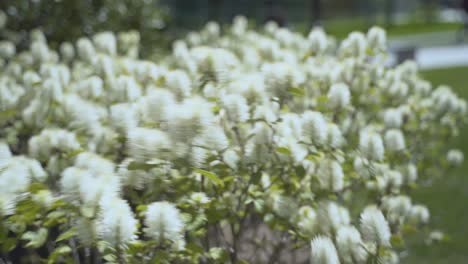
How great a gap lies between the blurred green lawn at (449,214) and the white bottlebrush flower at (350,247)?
8.48 ft

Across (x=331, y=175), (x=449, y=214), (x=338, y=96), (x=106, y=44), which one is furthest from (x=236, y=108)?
(x=449, y=214)

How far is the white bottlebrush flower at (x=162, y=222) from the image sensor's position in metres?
1.65

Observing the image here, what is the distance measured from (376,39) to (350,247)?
5.12 feet

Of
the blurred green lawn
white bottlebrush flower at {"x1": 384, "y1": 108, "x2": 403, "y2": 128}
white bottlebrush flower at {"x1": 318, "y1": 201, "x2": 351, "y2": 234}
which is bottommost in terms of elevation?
the blurred green lawn

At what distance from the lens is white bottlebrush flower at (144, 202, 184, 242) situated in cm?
165

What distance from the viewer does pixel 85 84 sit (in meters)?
3.05

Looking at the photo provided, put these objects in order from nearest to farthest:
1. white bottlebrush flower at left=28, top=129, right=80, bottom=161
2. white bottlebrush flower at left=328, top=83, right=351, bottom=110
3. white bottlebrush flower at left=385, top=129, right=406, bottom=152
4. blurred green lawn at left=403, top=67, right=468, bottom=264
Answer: white bottlebrush flower at left=28, top=129, right=80, bottom=161
white bottlebrush flower at left=328, top=83, right=351, bottom=110
white bottlebrush flower at left=385, top=129, right=406, bottom=152
blurred green lawn at left=403, top=67, right=468, bottom=264

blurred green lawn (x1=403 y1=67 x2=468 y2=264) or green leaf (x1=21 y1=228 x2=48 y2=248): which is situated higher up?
green leaf (x1=21 y1=228 x2=48 y2=248)

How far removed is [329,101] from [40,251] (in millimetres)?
1507


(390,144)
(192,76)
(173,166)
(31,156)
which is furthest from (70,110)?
(390,144)

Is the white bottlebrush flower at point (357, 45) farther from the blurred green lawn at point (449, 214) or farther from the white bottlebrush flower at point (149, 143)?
the blurred green lawn at point (449, 214)

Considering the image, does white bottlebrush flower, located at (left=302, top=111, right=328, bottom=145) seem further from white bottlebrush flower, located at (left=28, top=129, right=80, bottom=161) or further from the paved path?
the paved path

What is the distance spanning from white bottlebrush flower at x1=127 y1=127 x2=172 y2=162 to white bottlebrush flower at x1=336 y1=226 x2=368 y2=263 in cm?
54

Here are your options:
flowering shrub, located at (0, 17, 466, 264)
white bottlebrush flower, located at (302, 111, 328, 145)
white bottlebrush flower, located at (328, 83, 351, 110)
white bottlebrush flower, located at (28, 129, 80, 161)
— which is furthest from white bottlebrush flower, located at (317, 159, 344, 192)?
white bottlebrush flower, located at (28, 129, 80, 161)
